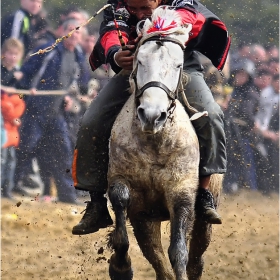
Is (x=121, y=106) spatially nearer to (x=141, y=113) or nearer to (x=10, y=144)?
(x=141, y=113)

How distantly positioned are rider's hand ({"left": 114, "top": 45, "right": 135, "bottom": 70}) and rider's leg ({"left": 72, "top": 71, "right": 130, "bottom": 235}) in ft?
1.71

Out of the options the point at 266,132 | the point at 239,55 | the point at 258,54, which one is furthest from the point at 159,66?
the point at 266,132

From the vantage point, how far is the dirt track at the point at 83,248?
9.55 m

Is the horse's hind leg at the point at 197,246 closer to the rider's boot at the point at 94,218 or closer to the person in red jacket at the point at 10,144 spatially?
the rider's boot at the point at 94,218

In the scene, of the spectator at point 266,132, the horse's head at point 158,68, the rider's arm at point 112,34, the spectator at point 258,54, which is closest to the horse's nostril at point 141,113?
the horse's head at point 158,68

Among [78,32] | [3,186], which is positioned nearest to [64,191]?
[3,186]

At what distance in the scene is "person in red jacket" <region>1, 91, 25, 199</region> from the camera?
38.0 ft

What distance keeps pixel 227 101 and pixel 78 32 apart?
7.81ft

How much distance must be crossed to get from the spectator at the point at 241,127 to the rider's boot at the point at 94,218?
5.63 metres

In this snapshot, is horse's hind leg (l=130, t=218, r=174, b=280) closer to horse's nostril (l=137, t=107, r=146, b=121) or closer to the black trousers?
the black trousers

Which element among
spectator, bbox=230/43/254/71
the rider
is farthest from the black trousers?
spectator, bbox=230/43/254/71

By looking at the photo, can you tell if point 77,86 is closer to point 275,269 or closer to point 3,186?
point 3,186

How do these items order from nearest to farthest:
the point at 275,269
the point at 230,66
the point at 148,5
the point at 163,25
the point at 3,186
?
the point at 163,25 → the point at 148,5 → the point at 275,269 → the point at 3,186 → the point at 230,66

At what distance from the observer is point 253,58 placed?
42.2 feet
